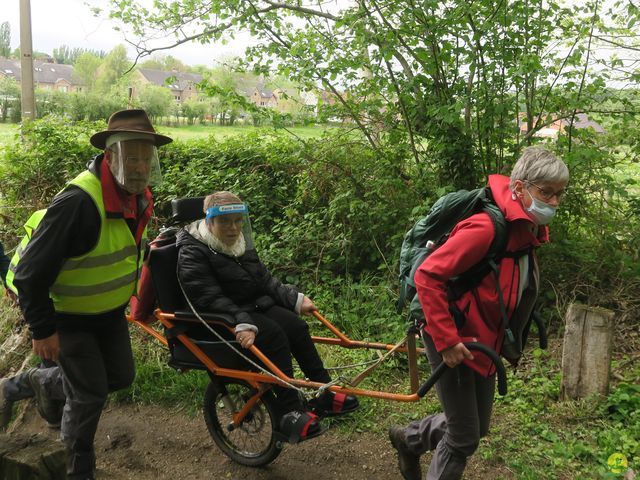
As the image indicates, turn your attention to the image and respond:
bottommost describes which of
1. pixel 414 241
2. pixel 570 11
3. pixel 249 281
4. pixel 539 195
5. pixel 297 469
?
pixel 297 469

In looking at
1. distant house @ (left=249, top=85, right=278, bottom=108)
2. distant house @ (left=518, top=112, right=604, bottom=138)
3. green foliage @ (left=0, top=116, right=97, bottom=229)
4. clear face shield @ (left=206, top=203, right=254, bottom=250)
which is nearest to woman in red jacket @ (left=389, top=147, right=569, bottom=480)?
clear face shield @ (left=206, top=203, right=254, bottom=250)

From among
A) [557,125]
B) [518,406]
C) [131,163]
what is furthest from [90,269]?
[557,125]

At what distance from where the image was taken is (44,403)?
13.4 feet

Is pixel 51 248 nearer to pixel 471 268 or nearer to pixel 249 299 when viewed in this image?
pixel 249 299

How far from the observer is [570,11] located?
16.9 ft

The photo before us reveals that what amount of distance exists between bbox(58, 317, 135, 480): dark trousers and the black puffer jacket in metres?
0.55

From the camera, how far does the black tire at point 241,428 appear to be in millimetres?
3738

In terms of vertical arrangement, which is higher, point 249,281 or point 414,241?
point 414,241

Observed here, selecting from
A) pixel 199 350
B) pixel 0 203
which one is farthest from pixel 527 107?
pixel 0 203

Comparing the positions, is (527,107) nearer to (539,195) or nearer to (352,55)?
(352,55)

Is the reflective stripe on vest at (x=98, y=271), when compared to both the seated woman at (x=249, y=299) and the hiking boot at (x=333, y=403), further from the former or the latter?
the hiking boot at (x=333, y=403)

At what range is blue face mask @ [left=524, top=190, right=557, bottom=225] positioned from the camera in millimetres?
2498

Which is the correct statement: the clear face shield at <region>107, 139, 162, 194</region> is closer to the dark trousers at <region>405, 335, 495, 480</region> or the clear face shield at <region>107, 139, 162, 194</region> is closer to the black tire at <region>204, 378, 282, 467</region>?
the black tire at <region>204, 378, 282, 467</region>

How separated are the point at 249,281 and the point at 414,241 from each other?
1.42 meters
